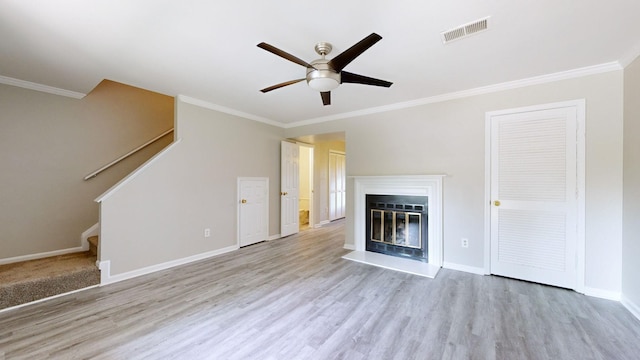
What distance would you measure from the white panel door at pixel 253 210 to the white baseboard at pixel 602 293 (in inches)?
181

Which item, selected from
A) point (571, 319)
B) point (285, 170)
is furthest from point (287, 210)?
point (571, 319)

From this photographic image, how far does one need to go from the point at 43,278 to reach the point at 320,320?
293 centimetres

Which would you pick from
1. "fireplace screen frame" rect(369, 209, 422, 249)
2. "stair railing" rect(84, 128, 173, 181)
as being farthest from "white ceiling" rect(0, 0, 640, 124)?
"fireplace screen frame" rect(369, 209, 422, 249)

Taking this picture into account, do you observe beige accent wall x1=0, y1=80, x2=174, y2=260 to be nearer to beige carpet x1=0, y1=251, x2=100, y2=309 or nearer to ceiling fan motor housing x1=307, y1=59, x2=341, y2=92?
beige carpet x1=0, y1=251, x2=100, y2=309

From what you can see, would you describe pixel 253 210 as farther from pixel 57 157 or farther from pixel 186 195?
pixel 57 157

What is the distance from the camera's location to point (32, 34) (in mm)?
2070

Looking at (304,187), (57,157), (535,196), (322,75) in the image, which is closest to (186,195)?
(57,157)

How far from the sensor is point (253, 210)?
186 inches

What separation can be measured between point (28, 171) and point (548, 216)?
21.6ft

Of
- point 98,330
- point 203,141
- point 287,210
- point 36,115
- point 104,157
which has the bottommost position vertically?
point 98,330

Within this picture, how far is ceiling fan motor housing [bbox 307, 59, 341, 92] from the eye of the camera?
2070 mm

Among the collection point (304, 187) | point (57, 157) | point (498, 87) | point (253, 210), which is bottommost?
point (253, 210)

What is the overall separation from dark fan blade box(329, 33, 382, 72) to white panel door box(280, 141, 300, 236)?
→ 333cm

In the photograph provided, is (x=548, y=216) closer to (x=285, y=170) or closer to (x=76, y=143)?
(x=285, y=170)
